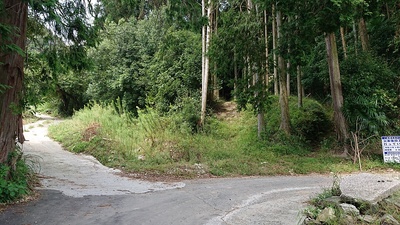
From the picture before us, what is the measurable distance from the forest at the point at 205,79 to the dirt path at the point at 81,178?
92 cm

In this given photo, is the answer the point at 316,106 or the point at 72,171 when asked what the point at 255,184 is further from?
the point at 316,106

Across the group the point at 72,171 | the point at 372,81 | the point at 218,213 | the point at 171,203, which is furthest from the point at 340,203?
the point at 372,81

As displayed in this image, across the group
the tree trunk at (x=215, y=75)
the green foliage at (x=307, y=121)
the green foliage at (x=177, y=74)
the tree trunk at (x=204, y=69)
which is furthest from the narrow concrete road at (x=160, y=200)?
the tree trunk at (x=215, y=75)

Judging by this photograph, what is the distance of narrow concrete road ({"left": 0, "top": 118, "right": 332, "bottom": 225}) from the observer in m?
5.49

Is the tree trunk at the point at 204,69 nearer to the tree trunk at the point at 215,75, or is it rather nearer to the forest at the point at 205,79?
the forest at the point at 205,79

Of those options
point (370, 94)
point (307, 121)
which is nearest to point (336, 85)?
point (370, 94)

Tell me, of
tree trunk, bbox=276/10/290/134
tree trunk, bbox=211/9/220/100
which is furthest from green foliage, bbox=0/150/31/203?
tree trunk, bbox=211/9/220/100

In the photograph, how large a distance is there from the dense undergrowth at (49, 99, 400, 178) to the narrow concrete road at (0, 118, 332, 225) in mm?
1296

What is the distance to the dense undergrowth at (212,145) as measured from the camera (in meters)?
11.1

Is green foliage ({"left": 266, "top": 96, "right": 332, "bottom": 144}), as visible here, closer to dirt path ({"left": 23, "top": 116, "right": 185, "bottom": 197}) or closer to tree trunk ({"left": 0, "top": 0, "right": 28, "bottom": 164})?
dirt path ({"left": 23, "top": 116, "right": 185, "bottom": 197})

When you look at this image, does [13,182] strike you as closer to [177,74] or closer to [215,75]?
[215,75]

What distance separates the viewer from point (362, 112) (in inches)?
489

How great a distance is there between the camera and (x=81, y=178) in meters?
9.27

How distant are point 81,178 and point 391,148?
10.6 metres
